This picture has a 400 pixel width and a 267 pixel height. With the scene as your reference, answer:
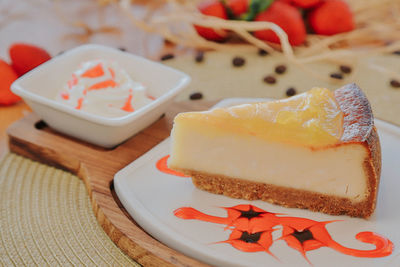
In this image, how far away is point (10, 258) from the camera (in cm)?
167

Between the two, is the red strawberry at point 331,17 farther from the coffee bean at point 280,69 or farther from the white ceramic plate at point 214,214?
the white ceramic plate at point 214,214

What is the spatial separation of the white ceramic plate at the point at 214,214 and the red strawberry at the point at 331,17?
4.03 ft

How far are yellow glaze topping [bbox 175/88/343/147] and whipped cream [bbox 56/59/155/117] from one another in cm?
44

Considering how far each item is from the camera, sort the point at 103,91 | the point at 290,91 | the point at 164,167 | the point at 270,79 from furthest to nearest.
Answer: the point at 270,79, the point at 290,91, the point at 103,91, the point at 164,167

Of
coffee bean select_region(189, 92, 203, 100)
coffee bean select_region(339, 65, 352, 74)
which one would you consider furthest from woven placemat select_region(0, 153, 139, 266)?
coffee bean select_region(339, 65, 352, 74)

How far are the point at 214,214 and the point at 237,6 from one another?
5.44 feet

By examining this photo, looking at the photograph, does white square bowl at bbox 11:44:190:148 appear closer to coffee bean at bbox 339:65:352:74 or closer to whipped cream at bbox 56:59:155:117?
whipped cream at bbox 56:59:155:117

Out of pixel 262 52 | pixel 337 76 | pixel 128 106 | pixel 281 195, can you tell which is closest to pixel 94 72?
pixel 128 106

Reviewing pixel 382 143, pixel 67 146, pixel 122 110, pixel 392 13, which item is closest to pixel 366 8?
pixel 392 13

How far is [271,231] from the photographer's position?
1684mm

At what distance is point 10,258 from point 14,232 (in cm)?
13

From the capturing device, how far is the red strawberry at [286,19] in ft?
9.74

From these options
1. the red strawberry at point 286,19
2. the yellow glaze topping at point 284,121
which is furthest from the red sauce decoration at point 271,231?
the red strawberry at point 286,19

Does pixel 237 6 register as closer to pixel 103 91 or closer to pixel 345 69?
pixel 345 69
